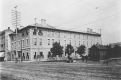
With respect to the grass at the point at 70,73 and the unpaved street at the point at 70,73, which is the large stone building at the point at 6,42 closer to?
the grass at the point at 70,73

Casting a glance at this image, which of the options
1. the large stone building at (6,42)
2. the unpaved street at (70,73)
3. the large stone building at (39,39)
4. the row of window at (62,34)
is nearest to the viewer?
the unpaved street at (70,73)

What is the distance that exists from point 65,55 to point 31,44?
12737 mm

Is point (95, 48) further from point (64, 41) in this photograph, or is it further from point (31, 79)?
point (31, 79)

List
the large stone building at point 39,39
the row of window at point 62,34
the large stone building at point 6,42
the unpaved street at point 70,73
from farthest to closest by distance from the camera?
the large stone building at point 6,42 → the row of window at point 62,34 → the large stone building at point 39,39 → the unpaved street at point 70,73

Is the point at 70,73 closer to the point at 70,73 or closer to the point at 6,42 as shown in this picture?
the point at 70,73

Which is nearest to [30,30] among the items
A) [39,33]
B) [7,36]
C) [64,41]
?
[39,33]

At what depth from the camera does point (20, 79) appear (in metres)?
9.01

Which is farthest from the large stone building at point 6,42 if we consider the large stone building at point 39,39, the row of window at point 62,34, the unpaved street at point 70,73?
the unpaved street at point 70,73

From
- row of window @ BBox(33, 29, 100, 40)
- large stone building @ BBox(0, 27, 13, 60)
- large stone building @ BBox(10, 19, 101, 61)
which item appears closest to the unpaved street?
large stone building @ BBox(10, 19, 101, 61)

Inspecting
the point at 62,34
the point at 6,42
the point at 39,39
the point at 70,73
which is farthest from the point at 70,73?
the point at 6,42

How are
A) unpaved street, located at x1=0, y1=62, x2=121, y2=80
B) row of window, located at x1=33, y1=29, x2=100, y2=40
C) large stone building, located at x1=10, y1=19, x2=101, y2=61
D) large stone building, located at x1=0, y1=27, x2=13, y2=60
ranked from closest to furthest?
unpaved street, located at x1=0, y1=62, x2=121, y2=80 < large stone building, located at x1=10, y1=19, x2=101, y2=61 < row of window, located at x1=33, y1=29, x2=100, y2=40 < large stone building, located at x1=0, y1=27, x2=13, y2=60

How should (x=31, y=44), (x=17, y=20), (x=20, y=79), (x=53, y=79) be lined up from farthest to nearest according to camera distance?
(x=31, y=44)
(x=17, y=20)
(x=20, y=79)
(x=53, y=79)

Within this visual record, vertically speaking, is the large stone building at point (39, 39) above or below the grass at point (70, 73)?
above

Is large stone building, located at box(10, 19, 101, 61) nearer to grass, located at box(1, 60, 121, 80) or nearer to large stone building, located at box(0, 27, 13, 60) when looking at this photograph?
large stone building, located at box(0, 27, 13, 60)
